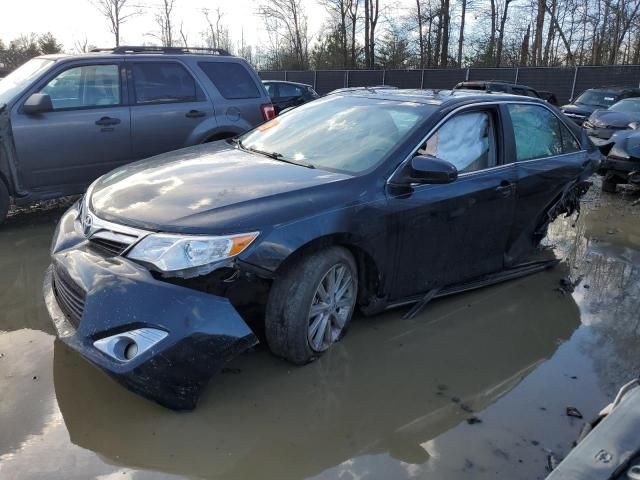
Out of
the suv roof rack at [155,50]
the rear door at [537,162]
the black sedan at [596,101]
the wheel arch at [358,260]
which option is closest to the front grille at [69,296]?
the wheel arch at [358,260]

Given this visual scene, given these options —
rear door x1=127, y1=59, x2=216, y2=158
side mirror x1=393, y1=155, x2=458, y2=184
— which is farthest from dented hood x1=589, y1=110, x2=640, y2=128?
side mirror x1=393, y1=155, x2=458, y2=184

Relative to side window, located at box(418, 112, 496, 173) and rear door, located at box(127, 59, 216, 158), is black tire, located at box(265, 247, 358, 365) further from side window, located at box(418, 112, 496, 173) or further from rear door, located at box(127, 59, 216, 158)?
rear door, located at box(127, 59, 216, 158)

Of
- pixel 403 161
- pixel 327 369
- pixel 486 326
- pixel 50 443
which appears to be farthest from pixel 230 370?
pixel 486 326

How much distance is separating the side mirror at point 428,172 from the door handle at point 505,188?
0.87 meters

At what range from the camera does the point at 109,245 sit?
2945 mm

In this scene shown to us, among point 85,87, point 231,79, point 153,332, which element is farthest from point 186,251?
point 231,79

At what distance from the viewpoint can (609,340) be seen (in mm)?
3955

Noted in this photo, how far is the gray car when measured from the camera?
219 inches

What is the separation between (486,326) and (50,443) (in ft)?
9.57

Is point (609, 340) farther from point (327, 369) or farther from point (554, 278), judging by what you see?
point (327, 369)

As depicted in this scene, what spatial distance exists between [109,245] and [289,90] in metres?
12.9

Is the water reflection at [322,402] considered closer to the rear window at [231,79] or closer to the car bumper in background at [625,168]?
the rear window at [231,79]

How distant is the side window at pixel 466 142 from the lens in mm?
3852

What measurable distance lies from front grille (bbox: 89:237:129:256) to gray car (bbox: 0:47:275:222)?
10.4 feet
